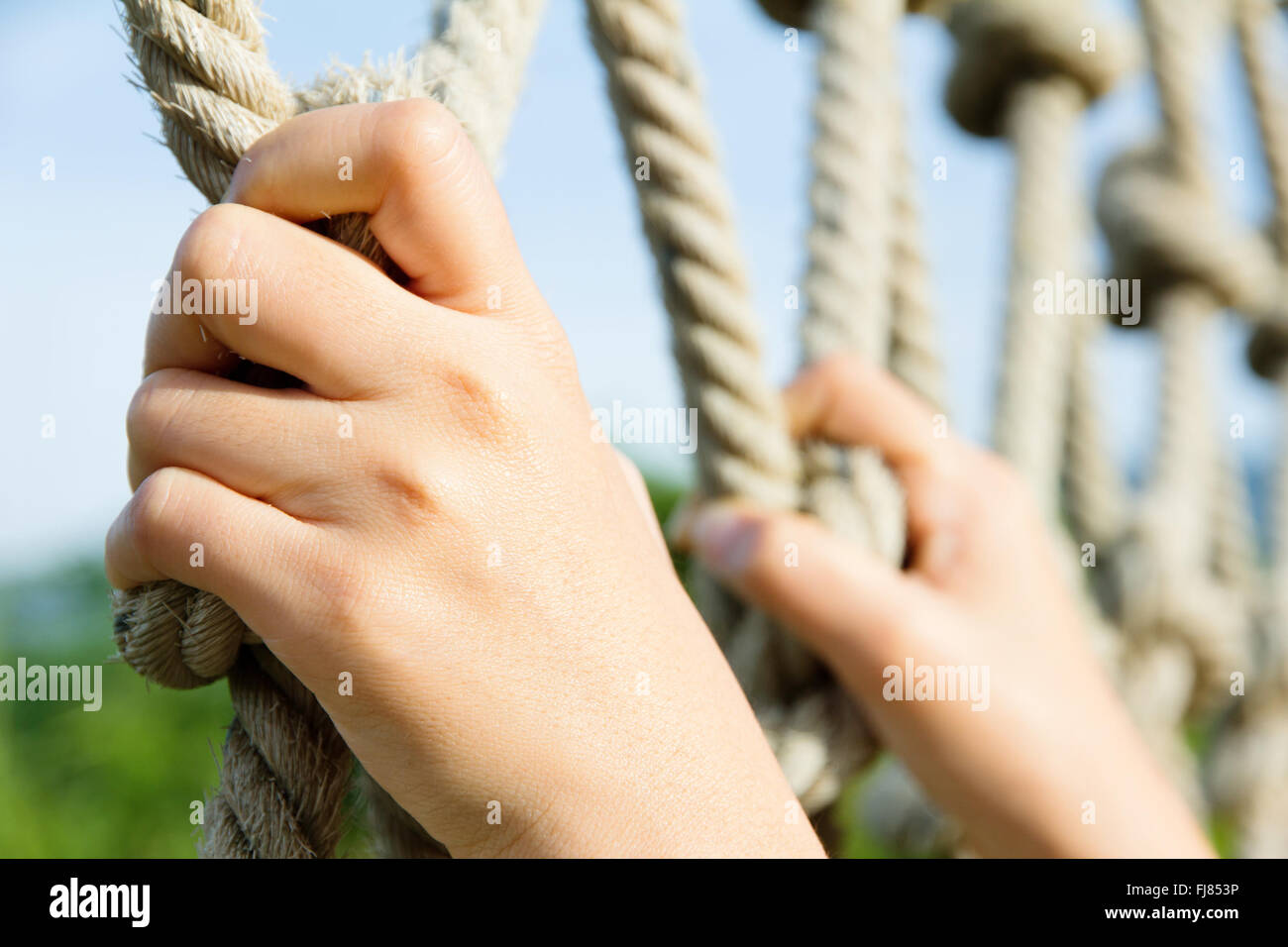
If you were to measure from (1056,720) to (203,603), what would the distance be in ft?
1.56

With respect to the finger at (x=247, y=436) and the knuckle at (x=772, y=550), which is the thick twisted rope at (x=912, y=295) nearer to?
the knuckle at (x=772, y=550)

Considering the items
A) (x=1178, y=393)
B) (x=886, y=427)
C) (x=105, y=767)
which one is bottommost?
(x=105, y=767)

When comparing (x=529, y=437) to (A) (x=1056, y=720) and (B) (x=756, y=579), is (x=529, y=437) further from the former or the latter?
(A) (x=1056, y=720)

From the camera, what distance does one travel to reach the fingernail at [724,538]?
0.56 m

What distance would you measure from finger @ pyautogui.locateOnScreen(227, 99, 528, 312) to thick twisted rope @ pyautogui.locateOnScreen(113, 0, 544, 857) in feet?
0.05

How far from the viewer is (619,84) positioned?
518 millimetres

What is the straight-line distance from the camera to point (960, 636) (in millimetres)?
570

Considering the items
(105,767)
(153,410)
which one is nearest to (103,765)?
(105,767)

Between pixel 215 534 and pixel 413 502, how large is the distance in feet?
0.19

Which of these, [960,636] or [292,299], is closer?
[292,299]

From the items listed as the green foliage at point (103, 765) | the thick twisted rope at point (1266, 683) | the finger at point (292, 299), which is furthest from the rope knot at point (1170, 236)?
the green foliage at point (103, 765)

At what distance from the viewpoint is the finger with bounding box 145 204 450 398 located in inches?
11.7

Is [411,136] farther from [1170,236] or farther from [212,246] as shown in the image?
[1170,236]
